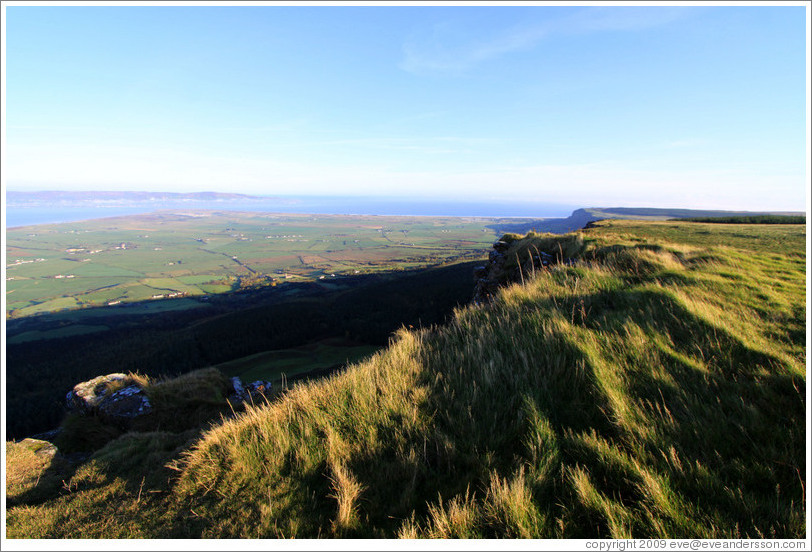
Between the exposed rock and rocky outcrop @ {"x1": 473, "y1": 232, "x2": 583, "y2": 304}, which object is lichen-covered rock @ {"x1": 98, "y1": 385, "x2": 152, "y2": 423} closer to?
the exposed rock

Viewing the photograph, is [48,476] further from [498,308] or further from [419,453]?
[498,308]

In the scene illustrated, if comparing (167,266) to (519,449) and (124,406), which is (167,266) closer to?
(124,406)

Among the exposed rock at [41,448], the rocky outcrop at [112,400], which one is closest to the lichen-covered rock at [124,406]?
the rocky outcrop at [112,400]

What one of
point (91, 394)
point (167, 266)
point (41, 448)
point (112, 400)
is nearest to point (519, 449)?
point (41, 448)

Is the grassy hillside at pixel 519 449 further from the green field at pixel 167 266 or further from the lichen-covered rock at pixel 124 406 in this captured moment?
the green field at pixel 167 266

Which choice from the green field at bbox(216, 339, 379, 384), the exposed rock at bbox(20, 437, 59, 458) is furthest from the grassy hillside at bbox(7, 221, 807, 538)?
the green field at bbox(216, 339, 379, 384)

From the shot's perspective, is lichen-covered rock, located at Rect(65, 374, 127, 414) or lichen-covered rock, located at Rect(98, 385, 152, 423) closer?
lichen-covered rock, located at Rect(98, 385, 152, 423)

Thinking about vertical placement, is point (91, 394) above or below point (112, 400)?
below
